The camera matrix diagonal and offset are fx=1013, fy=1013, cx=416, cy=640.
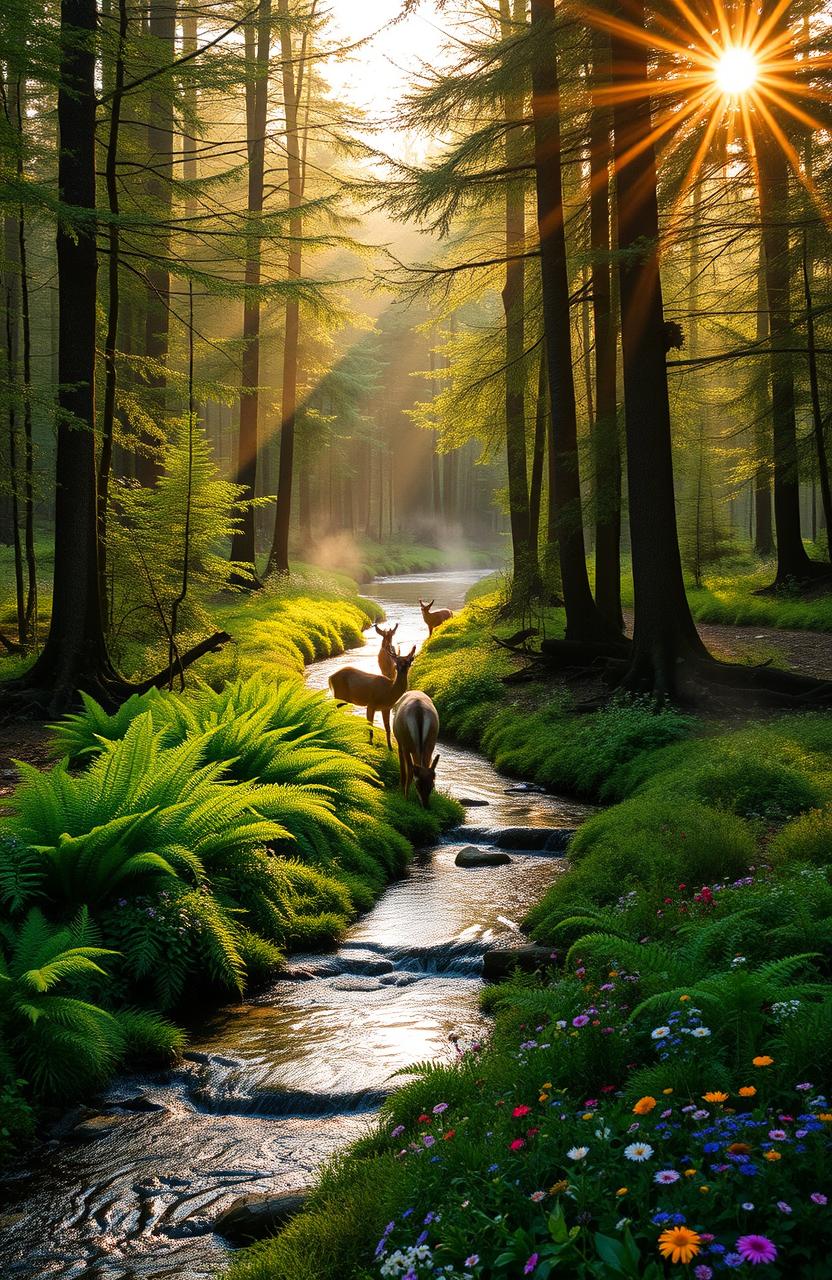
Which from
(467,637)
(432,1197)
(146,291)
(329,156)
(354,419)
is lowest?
(432,1197)

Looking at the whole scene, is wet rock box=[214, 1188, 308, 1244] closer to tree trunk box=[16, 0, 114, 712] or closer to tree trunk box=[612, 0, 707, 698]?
tree trunk box=[16, 0, 114, 712]

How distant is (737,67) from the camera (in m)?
12.5

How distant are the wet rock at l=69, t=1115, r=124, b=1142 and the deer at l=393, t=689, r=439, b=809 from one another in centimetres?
576

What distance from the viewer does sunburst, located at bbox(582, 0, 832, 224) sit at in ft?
39.6

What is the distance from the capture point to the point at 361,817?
32.1 ft

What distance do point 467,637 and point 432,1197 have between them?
17630mm

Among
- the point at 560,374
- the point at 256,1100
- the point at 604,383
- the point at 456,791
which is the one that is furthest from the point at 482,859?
the point at 604,383

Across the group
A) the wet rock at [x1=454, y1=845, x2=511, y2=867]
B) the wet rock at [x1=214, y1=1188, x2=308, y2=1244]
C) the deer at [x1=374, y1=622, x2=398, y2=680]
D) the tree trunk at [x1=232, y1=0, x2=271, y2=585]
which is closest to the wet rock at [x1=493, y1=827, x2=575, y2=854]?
the wet rock at [x1=454, y1=845, x2=511, y2=867]

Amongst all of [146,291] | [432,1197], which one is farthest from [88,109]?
[432,1197]

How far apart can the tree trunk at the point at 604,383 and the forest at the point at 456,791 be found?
82 mm

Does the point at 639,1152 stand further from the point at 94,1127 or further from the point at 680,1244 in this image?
the point at 94,1127

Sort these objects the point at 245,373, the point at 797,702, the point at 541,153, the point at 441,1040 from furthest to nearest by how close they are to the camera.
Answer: the point at 245,373 < the point at 541,153 < the point at 797,702 < the point at 441,1040

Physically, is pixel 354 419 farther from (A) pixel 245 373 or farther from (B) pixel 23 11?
(B) pixel 23 11

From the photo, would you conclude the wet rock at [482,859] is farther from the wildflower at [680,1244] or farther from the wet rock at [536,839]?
the wildflower at [680,1244]
